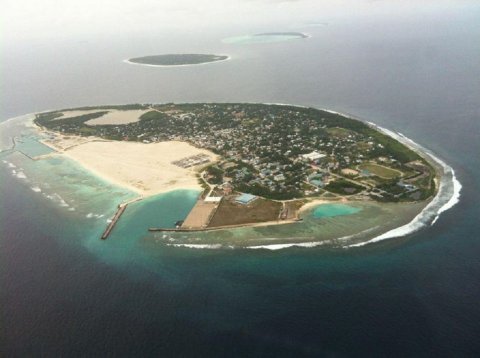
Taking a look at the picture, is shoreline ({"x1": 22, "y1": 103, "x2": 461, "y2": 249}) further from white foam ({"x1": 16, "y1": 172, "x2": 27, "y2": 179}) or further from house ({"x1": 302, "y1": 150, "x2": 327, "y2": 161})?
house ({"x1": 302, "y1": 150, "x2": 327, "y2": 161})

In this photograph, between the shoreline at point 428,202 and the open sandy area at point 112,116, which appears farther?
the open sandy area at point 112,116

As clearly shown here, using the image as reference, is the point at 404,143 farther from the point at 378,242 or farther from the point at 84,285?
the point at 84,285

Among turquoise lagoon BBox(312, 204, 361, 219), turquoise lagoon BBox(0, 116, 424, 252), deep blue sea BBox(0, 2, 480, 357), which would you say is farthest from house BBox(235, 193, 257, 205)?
turquoise lagoon BBox(312, 204, 361, 219)

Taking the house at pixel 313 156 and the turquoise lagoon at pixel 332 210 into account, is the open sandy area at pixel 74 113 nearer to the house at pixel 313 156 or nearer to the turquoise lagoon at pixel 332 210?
the house at pixel 313 156

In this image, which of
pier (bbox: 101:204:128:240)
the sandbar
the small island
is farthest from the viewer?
the small island

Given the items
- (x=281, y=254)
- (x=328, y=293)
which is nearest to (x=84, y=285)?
(x=281, y=254)

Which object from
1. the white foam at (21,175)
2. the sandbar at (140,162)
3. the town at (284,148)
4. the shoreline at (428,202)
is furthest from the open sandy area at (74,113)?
the shoreline at (428,202)
